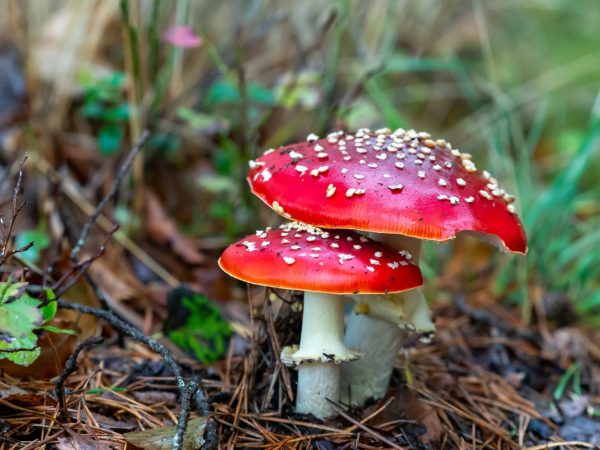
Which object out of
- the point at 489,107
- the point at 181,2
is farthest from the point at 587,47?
the point at 181,2

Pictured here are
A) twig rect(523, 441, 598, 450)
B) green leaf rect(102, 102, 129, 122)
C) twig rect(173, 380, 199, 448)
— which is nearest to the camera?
twig rect(173, 380, 199, 448)

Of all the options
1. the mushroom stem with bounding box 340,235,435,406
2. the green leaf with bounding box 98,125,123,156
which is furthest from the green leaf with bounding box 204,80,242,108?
the mushroom stem with bounding box 340,235,435,406

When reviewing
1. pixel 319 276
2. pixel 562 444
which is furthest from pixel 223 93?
pixel 562 444

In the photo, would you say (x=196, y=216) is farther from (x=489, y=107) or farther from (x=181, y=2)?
(x=489, y=107)

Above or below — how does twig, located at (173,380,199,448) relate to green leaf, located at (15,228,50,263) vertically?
above

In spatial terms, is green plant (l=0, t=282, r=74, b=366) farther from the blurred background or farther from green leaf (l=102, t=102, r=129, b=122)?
green leaf (l=102, t=102, r=129, b=122)

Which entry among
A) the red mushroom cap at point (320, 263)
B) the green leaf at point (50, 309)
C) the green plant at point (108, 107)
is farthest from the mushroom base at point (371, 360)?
the green plant at point (108, 107)
